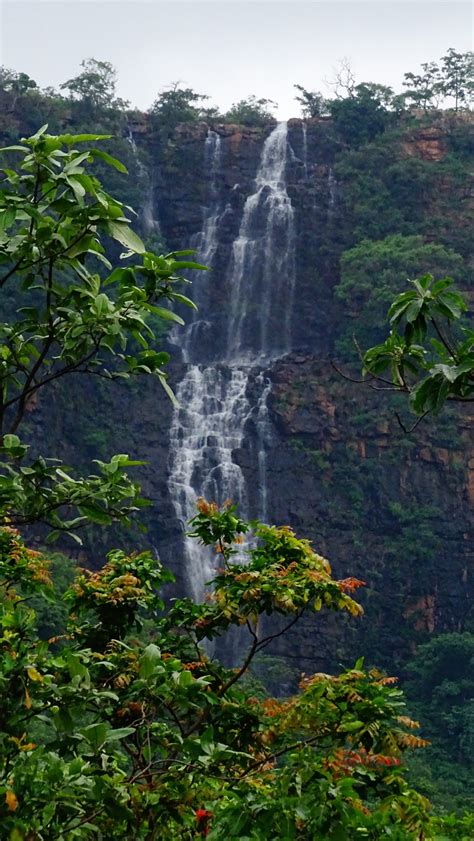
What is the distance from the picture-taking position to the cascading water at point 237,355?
24922 millimetres

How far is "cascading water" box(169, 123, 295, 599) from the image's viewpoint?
81.8ft

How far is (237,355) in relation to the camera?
27703 mm

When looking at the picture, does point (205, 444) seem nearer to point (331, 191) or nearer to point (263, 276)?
point (263, 276)

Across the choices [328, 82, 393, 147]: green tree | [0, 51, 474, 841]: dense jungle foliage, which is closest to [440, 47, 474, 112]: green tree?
[328, 82, 393, 147]: green tree

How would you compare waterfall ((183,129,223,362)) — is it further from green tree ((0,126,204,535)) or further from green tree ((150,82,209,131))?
green tree ((0,126,204,535))

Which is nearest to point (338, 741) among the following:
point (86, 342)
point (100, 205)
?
point (86, 342)

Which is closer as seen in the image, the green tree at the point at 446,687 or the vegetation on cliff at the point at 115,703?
the vegetation on cliff at the point at 115,703

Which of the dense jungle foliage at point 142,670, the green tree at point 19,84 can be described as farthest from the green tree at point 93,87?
the dense jungle foliage at point 142,670

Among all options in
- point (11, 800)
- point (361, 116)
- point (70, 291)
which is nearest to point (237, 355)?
point (361, 116)

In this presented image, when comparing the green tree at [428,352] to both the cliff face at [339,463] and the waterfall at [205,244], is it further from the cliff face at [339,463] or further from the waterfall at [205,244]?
the waterfall at [205,244]

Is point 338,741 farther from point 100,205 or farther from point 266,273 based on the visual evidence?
point 266,273

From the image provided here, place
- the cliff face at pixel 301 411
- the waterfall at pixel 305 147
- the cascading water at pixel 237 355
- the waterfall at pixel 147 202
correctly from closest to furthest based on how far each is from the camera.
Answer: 1. the cliff face at pixel 301 411
2. the cascading water at pixel 237 355
3. the waterfall at pixel 147 202
4. the waterfall at pixel 305 147

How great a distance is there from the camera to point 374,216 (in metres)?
28.2

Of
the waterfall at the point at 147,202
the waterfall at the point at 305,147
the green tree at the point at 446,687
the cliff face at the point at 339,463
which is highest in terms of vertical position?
the waterfall at the point at 305,147
